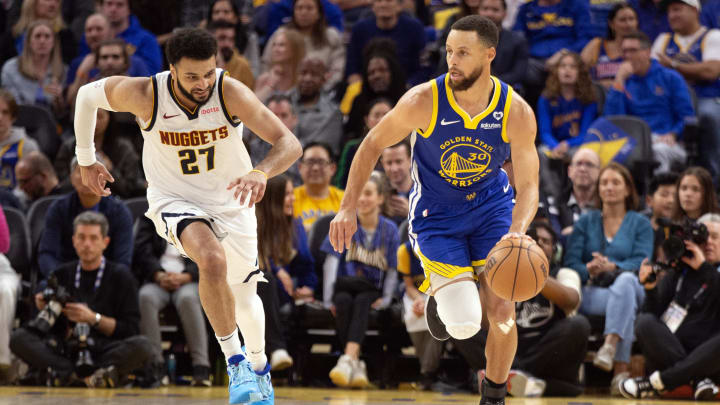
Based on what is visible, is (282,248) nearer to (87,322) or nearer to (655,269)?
(87,322)

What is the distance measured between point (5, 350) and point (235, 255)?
302cm

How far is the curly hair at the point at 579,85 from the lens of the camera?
9.64 m

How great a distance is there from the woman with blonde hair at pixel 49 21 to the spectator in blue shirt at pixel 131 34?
0.58ft

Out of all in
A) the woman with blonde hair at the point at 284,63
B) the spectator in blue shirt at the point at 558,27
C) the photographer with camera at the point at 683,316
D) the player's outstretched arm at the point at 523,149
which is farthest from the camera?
the spectator in blue shirt at the point at 558,27

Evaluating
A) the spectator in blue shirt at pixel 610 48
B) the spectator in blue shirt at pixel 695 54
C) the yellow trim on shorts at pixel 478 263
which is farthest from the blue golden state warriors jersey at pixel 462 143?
the spectator in blue shirt at pixel 610 48

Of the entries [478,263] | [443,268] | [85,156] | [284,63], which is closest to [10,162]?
[284,63]

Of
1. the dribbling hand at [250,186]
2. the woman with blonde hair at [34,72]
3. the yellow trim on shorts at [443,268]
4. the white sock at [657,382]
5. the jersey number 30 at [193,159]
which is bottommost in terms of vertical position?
the white sock at [657,382]

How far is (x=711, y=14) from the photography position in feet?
35.0

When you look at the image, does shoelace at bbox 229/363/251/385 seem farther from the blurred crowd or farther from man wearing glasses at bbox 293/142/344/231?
man wearing glasses at bbox 293/142/344/231

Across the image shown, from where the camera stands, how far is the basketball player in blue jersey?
5.27 m

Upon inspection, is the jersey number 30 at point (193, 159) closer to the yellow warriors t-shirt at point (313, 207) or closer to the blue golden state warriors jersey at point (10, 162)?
the yellow warriors t-shirt at point (313, 207)

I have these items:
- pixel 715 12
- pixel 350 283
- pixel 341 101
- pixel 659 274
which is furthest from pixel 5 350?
pixel 715 12

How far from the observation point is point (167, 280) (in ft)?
26.2

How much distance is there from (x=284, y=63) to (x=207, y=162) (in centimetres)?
484
